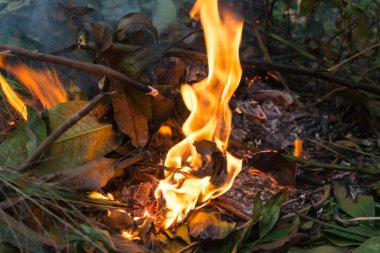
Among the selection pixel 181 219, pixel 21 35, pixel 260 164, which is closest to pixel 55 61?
pixel 21 35

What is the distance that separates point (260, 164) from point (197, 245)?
420mm

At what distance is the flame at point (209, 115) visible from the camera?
1.57 meters

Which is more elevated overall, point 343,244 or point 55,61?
point 55,61

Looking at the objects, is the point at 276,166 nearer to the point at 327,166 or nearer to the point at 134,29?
the point at 327,166

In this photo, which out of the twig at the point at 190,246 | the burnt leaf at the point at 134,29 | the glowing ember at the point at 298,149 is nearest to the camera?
the twig at the point at 190,246

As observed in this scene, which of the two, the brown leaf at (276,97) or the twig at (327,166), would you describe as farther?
the brown leaf at (276,97)

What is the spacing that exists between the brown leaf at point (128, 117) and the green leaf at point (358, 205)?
692 millimetres

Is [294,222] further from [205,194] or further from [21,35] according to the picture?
[21,35]

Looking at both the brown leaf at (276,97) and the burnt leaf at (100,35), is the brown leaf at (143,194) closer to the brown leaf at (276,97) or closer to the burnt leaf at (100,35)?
the burnt leaf at (100,35)

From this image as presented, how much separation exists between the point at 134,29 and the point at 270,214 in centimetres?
81

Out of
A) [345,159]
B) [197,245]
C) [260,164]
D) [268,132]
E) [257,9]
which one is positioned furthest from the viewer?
[257,9]

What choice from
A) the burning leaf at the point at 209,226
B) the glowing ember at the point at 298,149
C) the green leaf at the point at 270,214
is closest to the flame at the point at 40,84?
the burning leaf at the point at 209,226

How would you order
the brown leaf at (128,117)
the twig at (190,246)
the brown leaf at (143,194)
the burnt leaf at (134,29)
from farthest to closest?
the burnt leaf at (134,29)
the brown leaf at (128,117)
the brown leaf at (143,194)
the twig at (190,246)

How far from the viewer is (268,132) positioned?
2.19 metres
